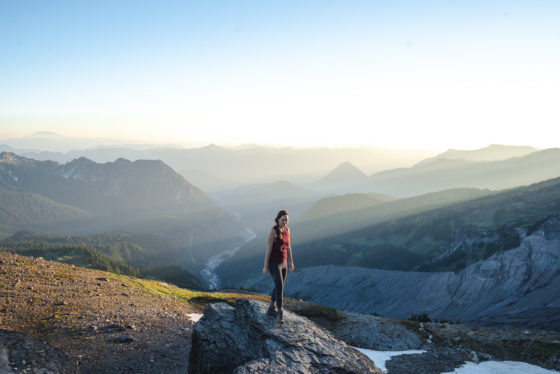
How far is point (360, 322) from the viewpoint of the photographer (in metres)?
42.4

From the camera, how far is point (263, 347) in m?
15.7

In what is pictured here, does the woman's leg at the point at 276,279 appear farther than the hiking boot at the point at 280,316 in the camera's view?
No

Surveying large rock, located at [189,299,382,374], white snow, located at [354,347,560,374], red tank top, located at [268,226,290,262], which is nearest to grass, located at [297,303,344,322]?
white snow, located at [354,347,560,374]

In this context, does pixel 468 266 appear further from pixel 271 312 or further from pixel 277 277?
pixel 277 277

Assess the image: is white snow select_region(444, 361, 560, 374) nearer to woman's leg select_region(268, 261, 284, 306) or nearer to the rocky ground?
the rocky ground

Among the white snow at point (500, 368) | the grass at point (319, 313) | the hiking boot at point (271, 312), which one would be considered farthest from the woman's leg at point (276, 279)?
the grass at point (319, 313)

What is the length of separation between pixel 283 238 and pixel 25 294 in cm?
2502

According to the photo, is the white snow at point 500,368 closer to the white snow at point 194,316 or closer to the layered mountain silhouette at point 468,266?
the white snow at point 194,316

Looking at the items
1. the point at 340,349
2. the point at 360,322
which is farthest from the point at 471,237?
the point at 340,349

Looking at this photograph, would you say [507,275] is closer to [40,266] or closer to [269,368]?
[269,368]

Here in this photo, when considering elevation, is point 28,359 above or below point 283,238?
below

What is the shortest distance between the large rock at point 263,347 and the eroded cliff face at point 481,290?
253 feet

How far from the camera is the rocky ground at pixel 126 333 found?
19.7 meters

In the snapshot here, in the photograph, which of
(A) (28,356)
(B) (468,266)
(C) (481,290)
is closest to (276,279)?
(A) (28,356)
